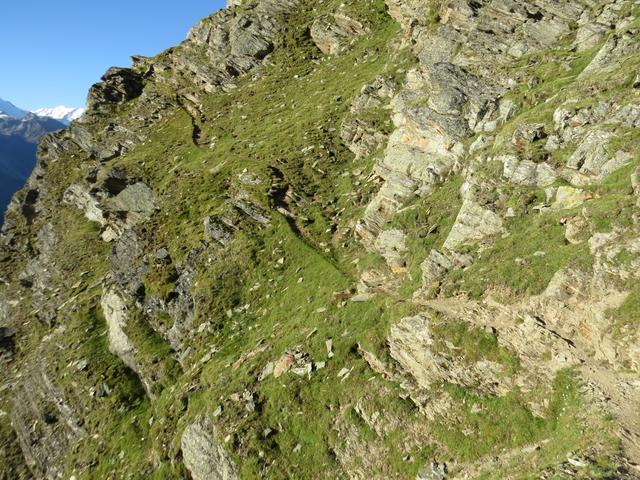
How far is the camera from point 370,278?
113 ft

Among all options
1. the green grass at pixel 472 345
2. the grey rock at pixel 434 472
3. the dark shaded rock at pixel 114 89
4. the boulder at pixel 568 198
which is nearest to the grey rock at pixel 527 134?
the boulder at pixel 568 198

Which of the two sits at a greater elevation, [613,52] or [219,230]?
[613,52]

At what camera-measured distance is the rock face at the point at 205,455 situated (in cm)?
2644

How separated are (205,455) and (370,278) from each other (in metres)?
18.1

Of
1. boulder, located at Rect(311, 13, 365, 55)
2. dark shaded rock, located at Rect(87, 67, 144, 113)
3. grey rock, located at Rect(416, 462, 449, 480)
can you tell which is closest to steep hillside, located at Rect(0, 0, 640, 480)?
grey rock, located at Rect(416, 462, 449, 480)

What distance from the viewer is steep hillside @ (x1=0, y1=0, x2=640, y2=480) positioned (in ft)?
68.3

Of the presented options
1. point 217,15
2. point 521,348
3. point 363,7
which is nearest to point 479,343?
point 521,348

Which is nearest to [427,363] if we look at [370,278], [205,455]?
[370,278]

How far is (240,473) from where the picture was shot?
83.3 ft

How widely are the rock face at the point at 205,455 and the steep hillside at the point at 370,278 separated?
16cm

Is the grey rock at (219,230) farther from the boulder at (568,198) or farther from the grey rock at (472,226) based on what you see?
the boulder at (568,198)

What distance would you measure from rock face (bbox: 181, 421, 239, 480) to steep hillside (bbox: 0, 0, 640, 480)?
158 millimetres

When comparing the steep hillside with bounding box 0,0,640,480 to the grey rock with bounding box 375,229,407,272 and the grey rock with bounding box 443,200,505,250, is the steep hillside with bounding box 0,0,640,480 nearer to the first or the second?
the grey rock with bounding box 443,200,505,250

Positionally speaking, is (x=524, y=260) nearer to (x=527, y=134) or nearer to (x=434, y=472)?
(x=527, y=134)
